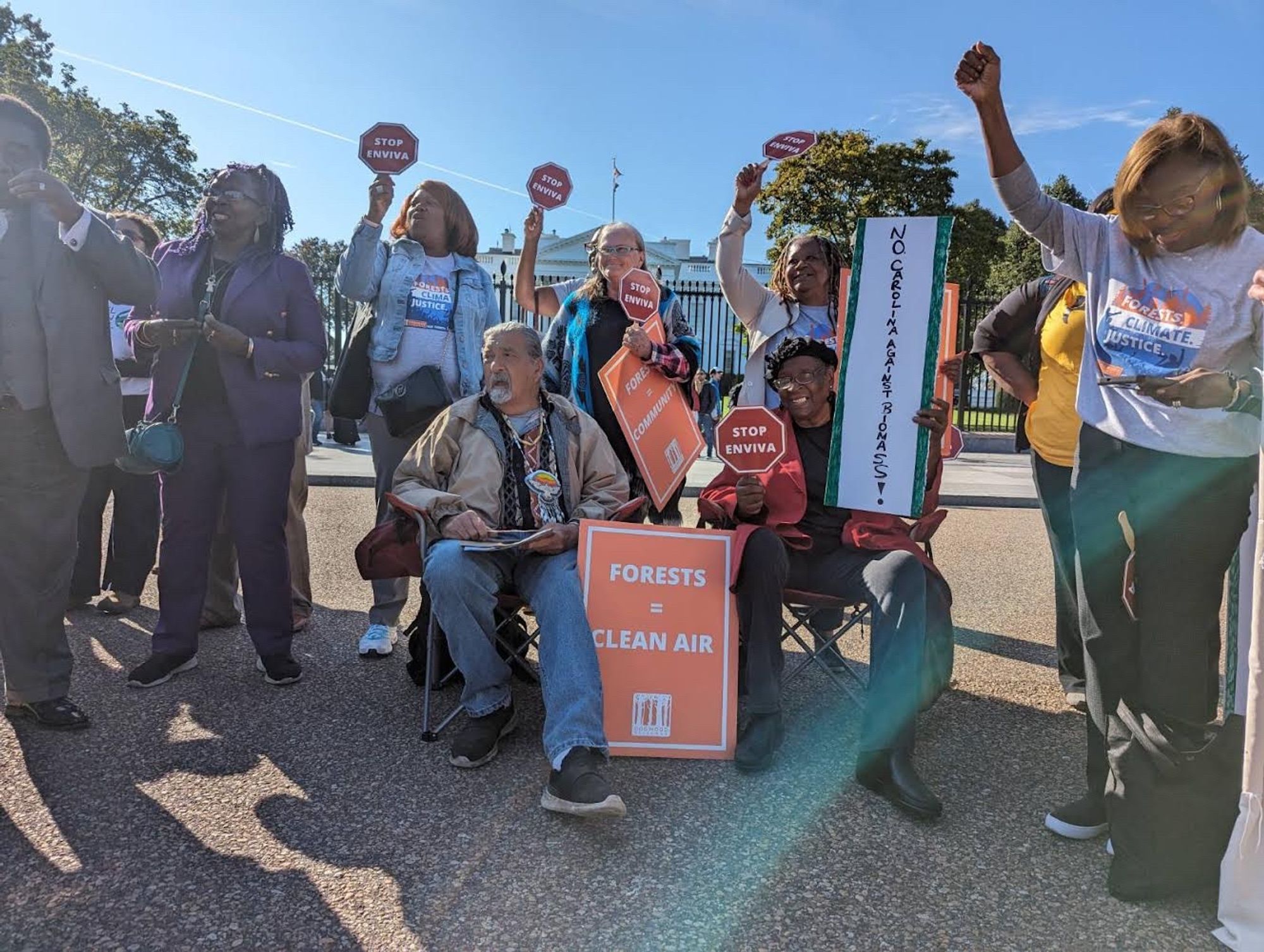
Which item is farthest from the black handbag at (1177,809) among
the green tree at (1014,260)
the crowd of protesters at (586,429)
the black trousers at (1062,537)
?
the green tree at (1014,260)

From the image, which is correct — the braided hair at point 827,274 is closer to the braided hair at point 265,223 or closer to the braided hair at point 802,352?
the braided hair at point 802,352

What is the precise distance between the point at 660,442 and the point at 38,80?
2435 cm

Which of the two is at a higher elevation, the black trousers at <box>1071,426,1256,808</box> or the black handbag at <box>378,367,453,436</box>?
the black handbag at <box>378,367,453,436</box>

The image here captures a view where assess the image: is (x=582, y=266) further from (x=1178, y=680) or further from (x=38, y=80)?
(x=1178, y=680)

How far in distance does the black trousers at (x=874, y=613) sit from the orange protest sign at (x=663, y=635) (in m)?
0.12

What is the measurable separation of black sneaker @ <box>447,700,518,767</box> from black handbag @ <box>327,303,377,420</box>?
1.58 meters

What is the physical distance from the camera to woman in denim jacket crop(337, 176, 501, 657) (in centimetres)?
379

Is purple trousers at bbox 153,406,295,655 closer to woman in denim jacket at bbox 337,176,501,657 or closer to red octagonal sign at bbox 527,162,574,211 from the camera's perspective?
woman in denim jacket at bbox 337,176,501,657

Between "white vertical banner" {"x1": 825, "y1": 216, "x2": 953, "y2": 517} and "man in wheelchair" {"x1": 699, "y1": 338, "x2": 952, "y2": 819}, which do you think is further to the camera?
"white vertical banner" {"x1": 825, "y1": 216, "x2": 953, "y2": 517}

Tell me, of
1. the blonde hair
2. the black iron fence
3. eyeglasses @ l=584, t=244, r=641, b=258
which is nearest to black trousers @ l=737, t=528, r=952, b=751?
the blonde hair

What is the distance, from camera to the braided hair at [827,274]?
3.65 m

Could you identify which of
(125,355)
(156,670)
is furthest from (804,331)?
(125,355)

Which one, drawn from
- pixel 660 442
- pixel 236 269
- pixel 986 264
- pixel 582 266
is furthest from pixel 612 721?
pixel 582 266

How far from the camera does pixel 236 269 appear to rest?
3.46m
